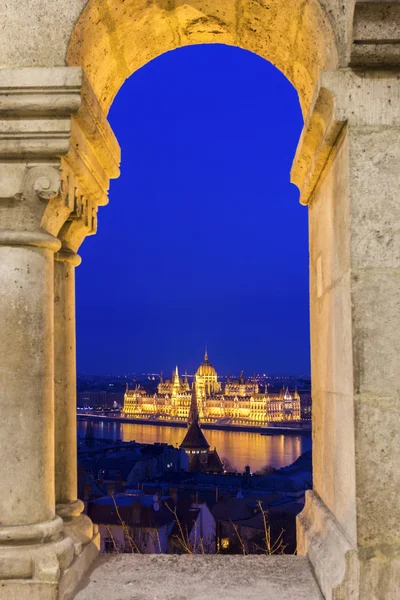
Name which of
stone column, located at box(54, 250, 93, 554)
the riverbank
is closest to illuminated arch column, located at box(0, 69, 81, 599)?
stone column, located at box(54, 250, 93, 554)

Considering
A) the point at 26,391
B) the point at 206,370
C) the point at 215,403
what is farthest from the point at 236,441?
the point at 26,391

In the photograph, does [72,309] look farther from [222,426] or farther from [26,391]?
[222,426]

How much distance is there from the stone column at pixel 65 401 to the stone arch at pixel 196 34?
3.05ft

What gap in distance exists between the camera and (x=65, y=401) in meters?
3.16

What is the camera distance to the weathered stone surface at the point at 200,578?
2.70m

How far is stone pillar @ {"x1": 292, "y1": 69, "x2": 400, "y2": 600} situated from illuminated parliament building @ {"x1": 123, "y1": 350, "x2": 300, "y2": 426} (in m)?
91.5

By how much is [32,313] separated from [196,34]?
5.70 feet

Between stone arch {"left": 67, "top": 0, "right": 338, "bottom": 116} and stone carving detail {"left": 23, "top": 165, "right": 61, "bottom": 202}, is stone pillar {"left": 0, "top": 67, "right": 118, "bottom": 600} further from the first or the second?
stone arch {"left": 67, "top": 0, "right": 338, "bottom": 116}

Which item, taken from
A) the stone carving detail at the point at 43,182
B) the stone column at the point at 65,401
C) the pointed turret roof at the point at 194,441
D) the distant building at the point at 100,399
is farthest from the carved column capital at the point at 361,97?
the distant building at the point at 100,399

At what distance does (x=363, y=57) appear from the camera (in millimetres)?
2539

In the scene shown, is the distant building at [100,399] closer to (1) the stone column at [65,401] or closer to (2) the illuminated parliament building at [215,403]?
(2) the illuminated parliament building at [215,403]

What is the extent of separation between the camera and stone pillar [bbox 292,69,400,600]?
2.41m

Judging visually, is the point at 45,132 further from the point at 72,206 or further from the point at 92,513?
the point at 92,513

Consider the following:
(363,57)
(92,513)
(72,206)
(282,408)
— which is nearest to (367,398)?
(363,57)
